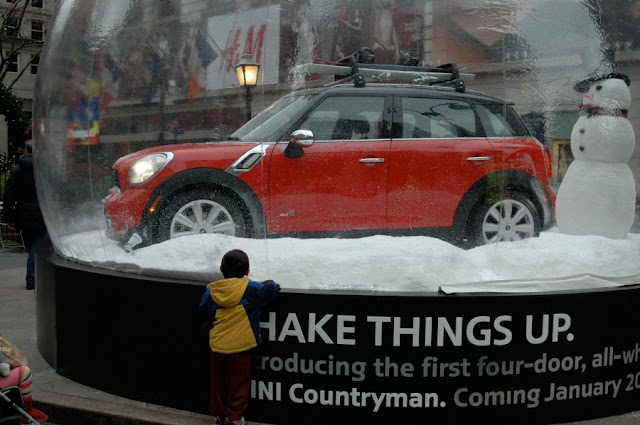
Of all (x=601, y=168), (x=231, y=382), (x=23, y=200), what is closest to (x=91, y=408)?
(x=231, y=382)

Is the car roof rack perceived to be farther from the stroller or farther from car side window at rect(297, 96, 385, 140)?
the stroller

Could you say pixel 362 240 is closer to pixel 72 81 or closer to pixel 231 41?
pixel 231 41

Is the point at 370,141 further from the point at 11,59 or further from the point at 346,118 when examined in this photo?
the point at 11,59

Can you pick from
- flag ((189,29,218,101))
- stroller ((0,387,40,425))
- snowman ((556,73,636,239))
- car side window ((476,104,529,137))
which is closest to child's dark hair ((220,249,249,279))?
flag ((189,29,218,101))

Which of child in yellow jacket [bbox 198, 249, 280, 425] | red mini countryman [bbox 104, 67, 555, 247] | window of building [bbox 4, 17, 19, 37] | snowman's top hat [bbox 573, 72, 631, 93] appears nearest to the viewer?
child in yellow jacket [bbox 198, 249, 280, 425]

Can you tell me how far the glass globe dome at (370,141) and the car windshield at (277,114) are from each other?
1cm

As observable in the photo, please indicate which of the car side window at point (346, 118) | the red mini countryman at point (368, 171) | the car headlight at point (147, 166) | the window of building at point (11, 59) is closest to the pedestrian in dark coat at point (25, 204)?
the car headlight at point (147, 166)

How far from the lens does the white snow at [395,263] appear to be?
12.6ft

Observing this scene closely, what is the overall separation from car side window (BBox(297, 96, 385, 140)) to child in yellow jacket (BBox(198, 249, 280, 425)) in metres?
0.83

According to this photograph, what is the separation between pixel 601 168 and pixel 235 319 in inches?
97.0

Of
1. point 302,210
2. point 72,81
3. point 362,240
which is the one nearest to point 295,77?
point 302,210

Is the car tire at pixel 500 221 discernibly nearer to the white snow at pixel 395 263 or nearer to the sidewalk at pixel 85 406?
the white snow at pixel 395 263

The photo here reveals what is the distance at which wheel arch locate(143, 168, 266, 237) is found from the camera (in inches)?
154

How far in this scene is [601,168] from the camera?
4.33 meters
